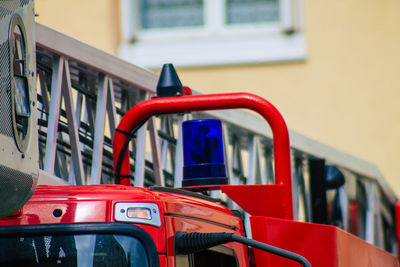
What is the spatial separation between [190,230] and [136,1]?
10.1 metres

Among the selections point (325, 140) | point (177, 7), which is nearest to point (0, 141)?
point (325, 140)

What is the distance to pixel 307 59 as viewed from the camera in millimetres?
13328

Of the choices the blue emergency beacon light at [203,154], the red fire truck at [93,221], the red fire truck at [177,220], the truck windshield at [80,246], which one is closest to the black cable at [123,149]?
the red fire truck at [177,220]

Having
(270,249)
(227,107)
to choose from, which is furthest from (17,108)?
(227,107)

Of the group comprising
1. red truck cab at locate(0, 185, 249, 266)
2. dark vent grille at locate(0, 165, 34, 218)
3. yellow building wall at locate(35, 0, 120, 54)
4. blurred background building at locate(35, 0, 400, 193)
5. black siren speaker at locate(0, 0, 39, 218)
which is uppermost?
black siren speaker at locate(0, 0, 39, 218)

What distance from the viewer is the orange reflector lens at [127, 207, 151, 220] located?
392 cm

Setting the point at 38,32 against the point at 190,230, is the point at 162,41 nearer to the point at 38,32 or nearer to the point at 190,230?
the point at 38,32

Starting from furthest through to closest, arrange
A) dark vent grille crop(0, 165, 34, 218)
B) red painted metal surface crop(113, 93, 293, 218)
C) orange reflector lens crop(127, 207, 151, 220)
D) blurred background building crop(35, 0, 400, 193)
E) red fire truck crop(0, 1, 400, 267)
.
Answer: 1. blurred background building crop(35, 0, 400, 193)
2. red painted metal surface crop(113, 93, 293, 218)
3. orange reflector lens crop(127, 207, 151, 220)
4. red fire truck crop(0, 1, 400, 267)
5. dark vent grille crop(0, 165, 34, 218)

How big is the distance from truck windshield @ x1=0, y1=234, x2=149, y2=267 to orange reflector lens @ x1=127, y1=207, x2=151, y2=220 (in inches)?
3.9

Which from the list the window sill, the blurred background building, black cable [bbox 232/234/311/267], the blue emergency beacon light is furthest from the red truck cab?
the window sill

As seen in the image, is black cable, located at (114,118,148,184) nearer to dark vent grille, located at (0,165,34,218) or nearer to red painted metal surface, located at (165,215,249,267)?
red painted metal surface, located at (165,215,249,267)

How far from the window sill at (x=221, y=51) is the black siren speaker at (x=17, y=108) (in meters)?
9.46

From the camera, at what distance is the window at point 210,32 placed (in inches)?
529

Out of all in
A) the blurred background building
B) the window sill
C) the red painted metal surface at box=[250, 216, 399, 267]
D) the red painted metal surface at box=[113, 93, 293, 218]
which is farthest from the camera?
the window sill
